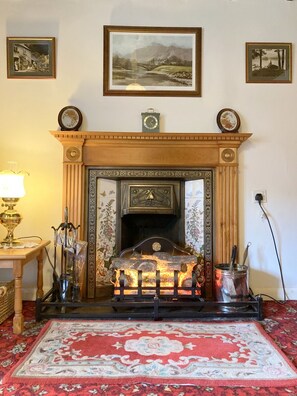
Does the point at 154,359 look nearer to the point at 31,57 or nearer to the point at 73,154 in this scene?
the point at 73,154

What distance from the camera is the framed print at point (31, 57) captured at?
2.91m

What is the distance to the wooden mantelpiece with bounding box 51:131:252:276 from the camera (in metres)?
2.82

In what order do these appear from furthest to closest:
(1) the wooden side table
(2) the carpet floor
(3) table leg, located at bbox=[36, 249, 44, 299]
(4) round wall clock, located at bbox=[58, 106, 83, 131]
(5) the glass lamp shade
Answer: (4) round wall clock, located at bbox=[58, 106, 83, 131]
(3) table leg, located at bbox=[36, 249, 44, 299]
(5) the glass lamp shade
(1) the wooden side table
(2) the carpet floor

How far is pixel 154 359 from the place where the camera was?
1.76 metres

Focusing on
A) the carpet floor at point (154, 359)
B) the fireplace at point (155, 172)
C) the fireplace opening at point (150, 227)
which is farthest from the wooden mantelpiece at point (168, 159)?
the carpet floor at point (154, 359)

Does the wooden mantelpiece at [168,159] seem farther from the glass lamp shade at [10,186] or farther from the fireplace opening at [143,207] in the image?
the glass lamp shade at [10,186]

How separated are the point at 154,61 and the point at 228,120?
97cm

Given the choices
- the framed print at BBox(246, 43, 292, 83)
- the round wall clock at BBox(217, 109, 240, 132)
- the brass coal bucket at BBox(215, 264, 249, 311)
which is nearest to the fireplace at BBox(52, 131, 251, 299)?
the round wall clock at BBox(217, 109, 240, 132)

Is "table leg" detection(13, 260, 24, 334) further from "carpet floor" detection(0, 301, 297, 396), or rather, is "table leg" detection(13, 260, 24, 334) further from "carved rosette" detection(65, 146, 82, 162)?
"carved rosette" detection(65, 146, 82, 162)

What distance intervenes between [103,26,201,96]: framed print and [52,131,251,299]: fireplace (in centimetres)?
54

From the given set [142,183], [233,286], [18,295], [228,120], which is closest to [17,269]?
[18,295]

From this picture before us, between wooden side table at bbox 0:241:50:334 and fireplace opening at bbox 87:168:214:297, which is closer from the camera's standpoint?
wooden side table at bbox 0:241:50:334

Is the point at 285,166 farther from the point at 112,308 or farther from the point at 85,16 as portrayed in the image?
the point at 85,16

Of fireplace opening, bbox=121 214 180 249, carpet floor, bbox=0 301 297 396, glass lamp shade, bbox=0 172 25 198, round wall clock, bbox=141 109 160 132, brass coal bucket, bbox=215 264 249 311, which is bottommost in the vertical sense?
carpet floor, bbox=0 301 297 396
